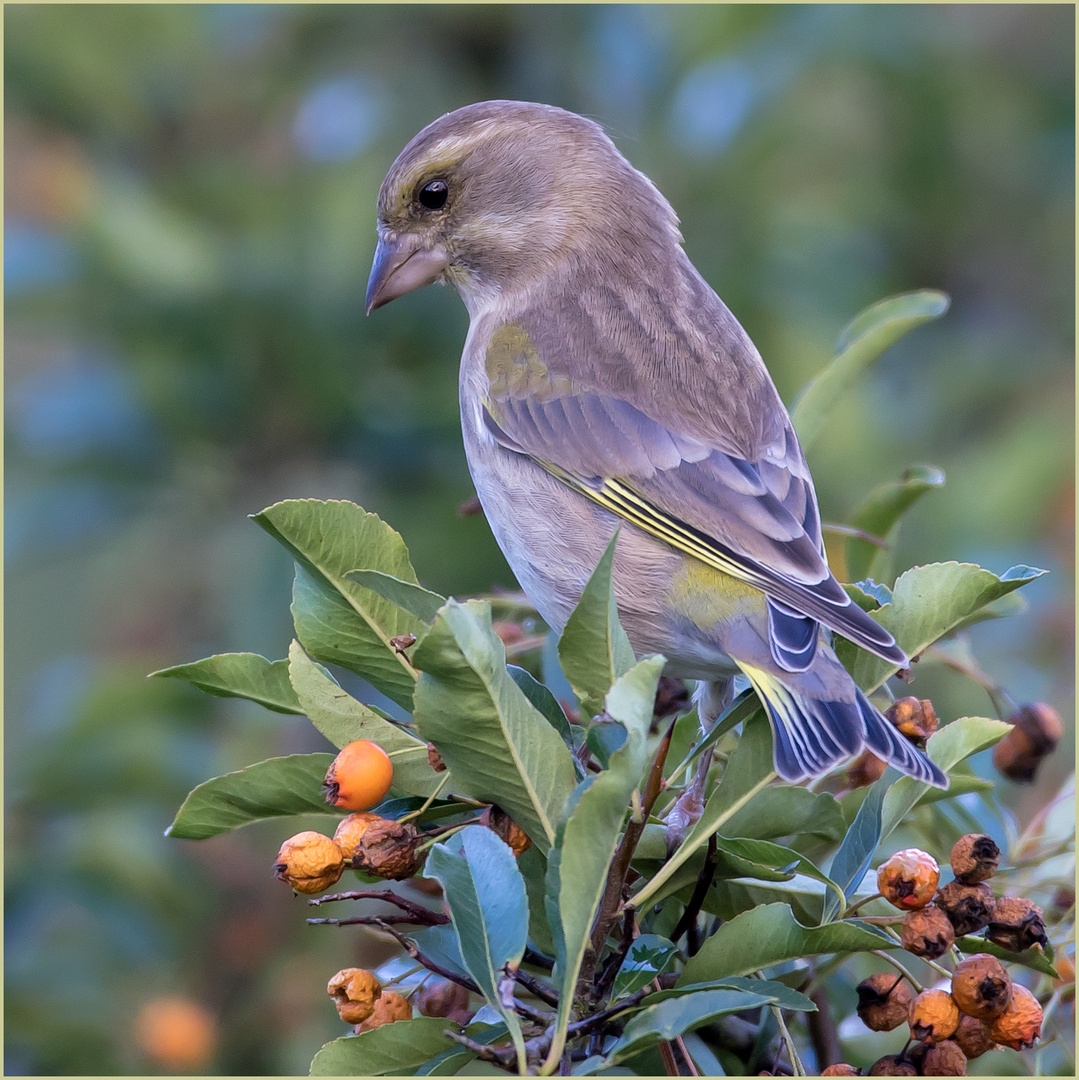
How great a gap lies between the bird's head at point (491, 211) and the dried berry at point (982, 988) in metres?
2.33

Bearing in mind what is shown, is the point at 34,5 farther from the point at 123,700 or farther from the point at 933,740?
the point at 933,740

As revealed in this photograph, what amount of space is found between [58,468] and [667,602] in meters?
3.14

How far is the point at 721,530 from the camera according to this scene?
3082mm

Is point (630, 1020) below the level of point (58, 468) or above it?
below

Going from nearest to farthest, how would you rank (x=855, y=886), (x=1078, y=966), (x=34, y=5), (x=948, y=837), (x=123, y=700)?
(x=855, y=886) < (x=1078, y=966) < (x=948, y=837) < (x=123, y=700) < (x=34, y=5)

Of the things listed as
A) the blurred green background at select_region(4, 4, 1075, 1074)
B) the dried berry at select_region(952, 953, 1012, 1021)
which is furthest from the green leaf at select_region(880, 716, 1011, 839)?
the blurred green background at select_region(4, 4, 1075, 1074)

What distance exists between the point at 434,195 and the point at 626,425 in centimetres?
109

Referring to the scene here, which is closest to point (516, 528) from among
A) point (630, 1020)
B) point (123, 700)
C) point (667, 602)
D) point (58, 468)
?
point (667, 602)

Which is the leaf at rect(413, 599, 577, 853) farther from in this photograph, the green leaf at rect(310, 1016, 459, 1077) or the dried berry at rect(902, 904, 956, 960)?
the dried berry at rect(902, 904, 956, 960)

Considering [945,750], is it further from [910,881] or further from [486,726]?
[486,726]

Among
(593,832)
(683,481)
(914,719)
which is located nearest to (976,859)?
(914,719)

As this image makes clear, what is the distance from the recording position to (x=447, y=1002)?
2.35 metres

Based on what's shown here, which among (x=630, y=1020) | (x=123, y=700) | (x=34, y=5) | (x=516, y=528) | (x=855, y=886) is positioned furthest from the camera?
(x=34, y=5)

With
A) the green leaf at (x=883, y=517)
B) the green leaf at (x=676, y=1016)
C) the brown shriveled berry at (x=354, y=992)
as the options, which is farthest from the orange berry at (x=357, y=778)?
the green leaf at (x=883, y=517)
